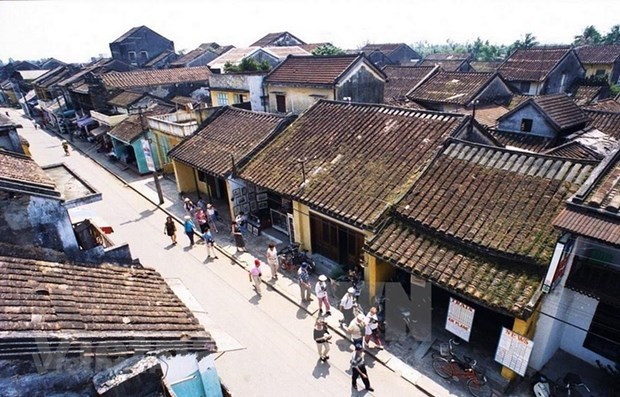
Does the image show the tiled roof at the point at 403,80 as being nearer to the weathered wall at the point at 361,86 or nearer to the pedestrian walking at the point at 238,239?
the weathered wall at the point at 361,86

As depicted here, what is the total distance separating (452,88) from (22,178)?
32096mm

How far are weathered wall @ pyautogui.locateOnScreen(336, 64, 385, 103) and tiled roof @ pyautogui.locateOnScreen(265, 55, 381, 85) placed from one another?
67 cm

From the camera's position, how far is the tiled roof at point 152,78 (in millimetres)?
40219

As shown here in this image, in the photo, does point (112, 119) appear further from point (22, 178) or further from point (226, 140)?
point (22, 178)

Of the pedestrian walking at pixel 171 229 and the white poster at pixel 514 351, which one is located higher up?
the white poster at pixel 514 351

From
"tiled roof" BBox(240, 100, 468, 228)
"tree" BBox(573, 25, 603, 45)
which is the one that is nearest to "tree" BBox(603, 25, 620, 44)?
"tree" BBox(573, 25, 603, 45)

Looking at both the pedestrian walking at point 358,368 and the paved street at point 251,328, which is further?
the paved street at point 251,328

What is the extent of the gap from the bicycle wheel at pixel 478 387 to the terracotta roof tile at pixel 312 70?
19.1 metres

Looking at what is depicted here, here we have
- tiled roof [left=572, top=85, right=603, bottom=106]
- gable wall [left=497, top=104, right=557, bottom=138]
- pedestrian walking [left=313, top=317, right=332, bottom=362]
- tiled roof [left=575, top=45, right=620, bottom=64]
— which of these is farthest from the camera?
tiled roof [left=575, top=45, right=620, bottom=64]

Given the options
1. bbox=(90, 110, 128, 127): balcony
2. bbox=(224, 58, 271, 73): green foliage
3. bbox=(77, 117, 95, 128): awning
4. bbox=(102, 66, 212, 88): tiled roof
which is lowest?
bbox=(77, 117, 95, 128): awning

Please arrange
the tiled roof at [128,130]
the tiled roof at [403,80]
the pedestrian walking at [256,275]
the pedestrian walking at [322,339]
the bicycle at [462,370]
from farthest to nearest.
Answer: the tiled roof at [403,80] < the tiled roof at [128,130] < the pedestrian walking at [256,275] < the pedestrian walking at [322,339] < the bicycle at [462,370]

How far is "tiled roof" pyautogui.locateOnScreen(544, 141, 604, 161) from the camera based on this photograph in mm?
20094

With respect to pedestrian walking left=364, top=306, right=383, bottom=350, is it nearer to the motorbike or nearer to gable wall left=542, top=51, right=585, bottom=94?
the motorbike

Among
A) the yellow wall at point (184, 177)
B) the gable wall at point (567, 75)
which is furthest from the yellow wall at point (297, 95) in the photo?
the gable wall at point (567, 75)
